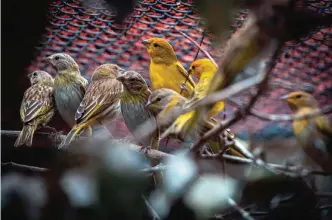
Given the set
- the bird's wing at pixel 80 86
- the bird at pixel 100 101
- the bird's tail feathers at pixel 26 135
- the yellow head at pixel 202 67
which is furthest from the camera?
the bird's wing at pixel 80 86

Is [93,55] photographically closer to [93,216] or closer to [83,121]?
[83,121]

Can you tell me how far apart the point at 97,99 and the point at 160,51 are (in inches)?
5.6

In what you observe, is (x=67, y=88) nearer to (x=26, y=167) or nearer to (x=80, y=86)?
(x=80, y=86)

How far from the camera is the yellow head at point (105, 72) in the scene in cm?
109

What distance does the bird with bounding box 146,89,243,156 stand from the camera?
65cm

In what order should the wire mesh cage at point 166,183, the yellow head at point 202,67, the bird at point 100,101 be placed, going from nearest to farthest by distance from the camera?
the wire mesh cage at point 166,183, the yellow head at point 202,67, the bird at point 100,101

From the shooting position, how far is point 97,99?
1.03 metres

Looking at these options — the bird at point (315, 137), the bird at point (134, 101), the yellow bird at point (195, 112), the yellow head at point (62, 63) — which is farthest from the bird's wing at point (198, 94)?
the yellow head at point (62, 63)

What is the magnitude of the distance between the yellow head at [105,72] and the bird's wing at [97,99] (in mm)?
12

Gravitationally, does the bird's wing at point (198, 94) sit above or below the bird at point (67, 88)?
above

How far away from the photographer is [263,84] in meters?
0.43

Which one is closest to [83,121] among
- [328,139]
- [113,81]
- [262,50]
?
[113,81]

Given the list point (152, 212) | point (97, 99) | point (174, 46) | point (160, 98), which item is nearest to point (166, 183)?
point (152, 212)

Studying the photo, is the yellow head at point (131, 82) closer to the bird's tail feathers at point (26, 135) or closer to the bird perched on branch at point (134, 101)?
the bird perched on branch at point (134, 101)
